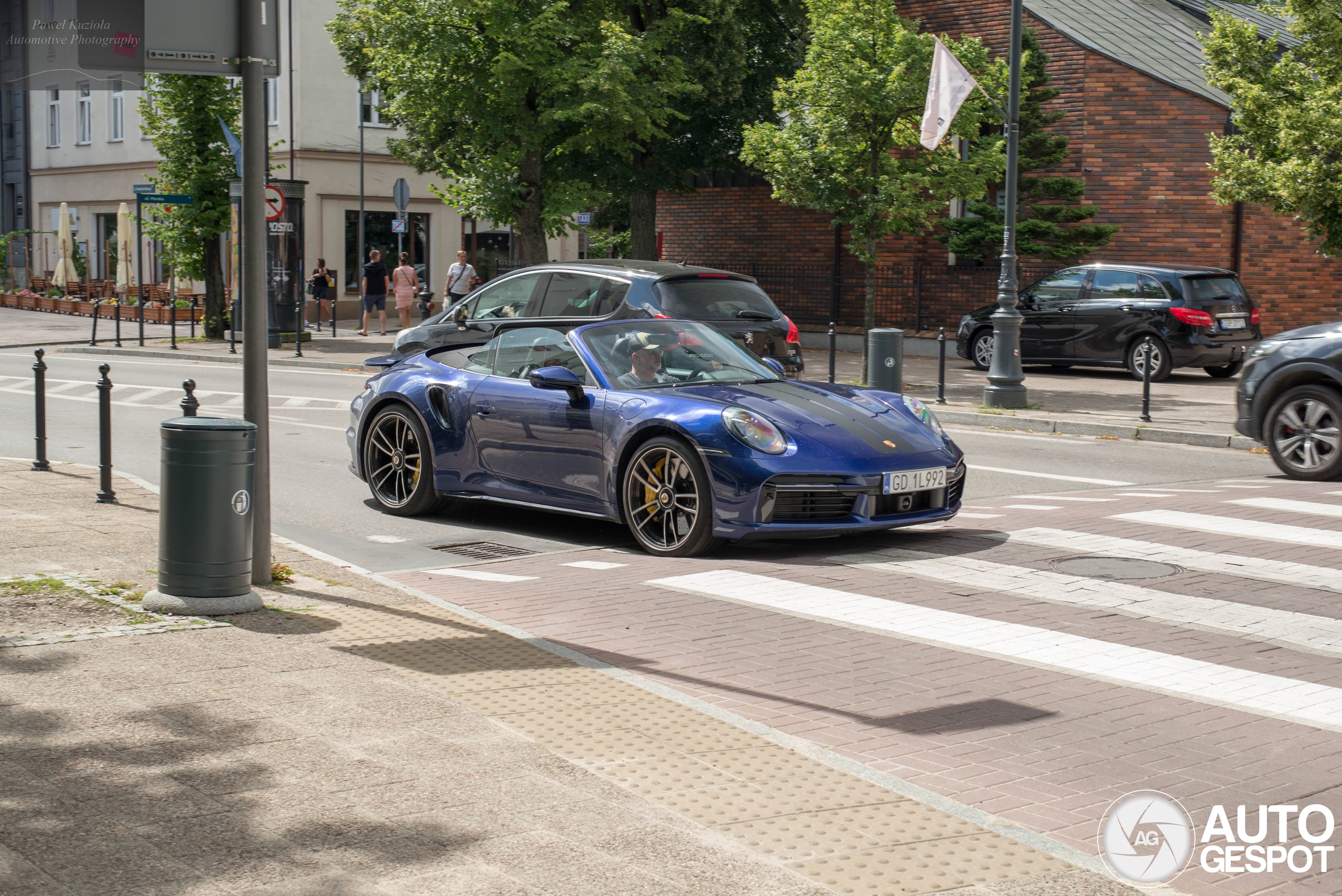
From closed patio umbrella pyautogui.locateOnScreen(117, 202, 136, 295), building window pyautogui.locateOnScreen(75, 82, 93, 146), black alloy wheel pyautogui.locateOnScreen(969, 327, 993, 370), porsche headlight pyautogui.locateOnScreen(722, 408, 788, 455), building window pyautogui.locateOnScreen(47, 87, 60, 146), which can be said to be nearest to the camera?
porsche headlight pyautogui.locateOnScreen(722, 408, 788, 455)

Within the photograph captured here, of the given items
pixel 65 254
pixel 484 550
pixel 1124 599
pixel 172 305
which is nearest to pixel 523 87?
pixel 172 305

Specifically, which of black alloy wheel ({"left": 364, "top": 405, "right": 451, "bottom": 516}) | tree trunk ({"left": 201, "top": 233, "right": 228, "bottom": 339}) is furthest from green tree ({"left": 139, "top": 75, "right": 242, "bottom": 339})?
black alloy wheel ({"left": 364, "top": 405, "right": 451, "bottom": 516})

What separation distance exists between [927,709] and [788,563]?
2.82m

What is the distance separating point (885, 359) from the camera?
60.1ft

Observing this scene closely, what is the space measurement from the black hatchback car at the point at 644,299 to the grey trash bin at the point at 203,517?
23.0 feet

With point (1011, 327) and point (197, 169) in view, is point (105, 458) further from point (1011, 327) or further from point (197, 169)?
point (197, 169)

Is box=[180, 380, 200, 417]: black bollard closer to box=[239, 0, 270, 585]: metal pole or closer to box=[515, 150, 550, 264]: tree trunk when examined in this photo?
box=[239, 0, 270, 585]: metal pole

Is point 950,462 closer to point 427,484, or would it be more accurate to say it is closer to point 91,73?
point 427,484

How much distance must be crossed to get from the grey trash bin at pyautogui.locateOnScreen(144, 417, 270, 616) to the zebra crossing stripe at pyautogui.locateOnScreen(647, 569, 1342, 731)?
2195 mm

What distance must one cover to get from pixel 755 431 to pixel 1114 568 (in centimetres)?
211

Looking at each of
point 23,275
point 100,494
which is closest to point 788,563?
point 100,494

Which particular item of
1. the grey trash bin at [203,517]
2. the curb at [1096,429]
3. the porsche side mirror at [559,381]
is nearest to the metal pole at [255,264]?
the grey trash bin at [203,517]

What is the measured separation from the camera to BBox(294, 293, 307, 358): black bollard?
27587 mm

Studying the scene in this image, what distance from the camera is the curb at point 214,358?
25156mm
